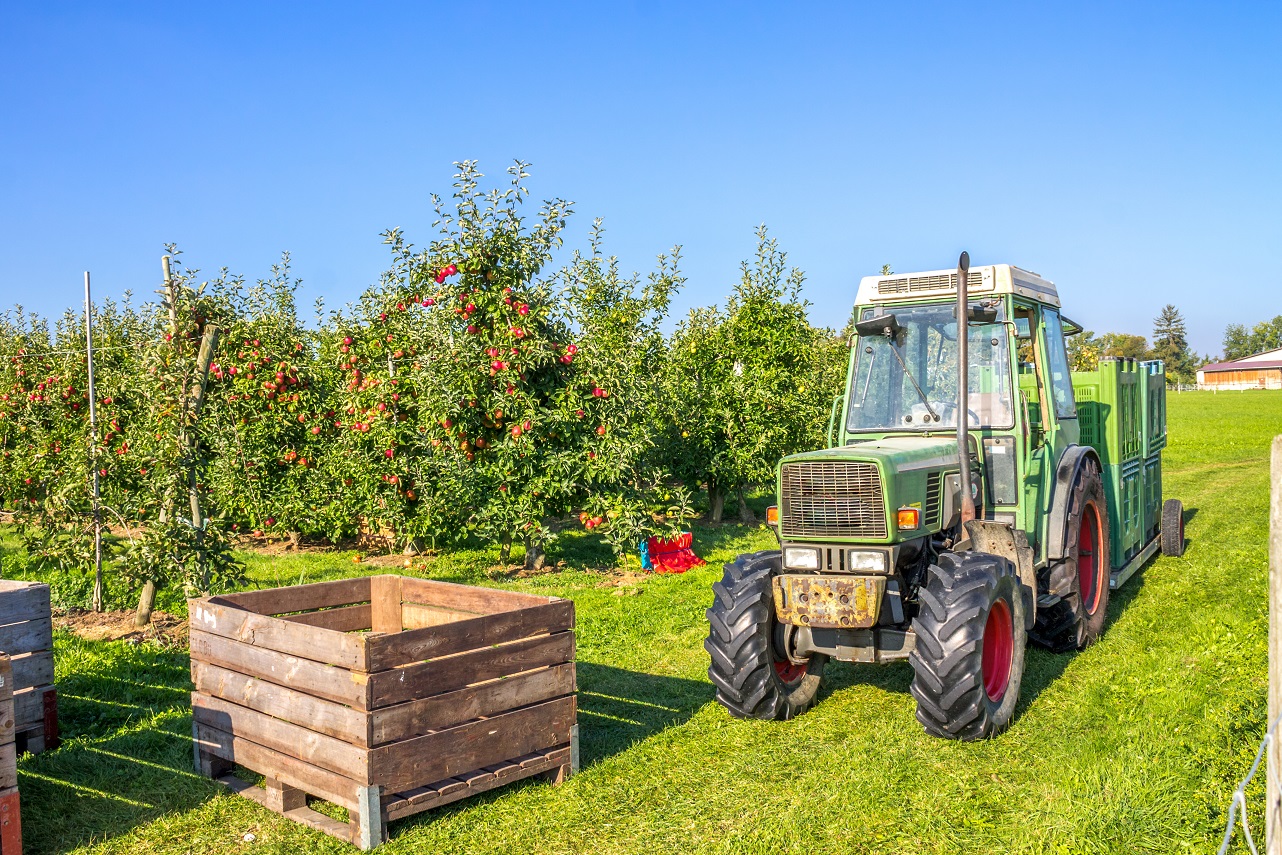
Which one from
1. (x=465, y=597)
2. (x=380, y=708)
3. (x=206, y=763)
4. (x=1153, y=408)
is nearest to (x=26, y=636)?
(x=206, y=763)

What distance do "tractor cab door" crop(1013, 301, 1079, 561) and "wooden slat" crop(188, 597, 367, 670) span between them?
4.24 meters

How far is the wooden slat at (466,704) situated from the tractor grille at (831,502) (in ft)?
4.92

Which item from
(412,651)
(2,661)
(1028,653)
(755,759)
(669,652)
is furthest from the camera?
(669,652)

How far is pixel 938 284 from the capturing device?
6633 millimetres

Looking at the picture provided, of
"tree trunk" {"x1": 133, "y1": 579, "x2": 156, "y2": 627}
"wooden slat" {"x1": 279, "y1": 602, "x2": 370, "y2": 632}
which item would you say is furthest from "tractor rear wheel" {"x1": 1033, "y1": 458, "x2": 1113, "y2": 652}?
"tree trunk" {"x1": 133, "y1": 579, "x2": 156, "y2": 627}

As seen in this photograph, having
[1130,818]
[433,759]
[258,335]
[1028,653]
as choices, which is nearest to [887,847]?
[1130,818]

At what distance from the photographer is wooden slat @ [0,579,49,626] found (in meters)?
5.54

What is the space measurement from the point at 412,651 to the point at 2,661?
5.10ft

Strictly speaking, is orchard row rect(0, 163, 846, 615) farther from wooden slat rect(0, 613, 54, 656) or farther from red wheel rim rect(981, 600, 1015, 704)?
red wheel rim rect(981, 600, 1015, 704)

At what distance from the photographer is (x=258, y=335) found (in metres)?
11.7

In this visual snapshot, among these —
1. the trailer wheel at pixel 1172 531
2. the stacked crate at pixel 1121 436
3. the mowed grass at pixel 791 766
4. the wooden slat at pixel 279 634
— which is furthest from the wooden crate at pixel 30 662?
the trailer wheel at pixel 1172 531

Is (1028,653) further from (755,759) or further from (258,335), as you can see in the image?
(258,335)

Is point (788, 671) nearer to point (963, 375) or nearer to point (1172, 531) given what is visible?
point (963, 375)

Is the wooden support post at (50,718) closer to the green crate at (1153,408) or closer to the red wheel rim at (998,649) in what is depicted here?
the red wheel rim at (998,649)
